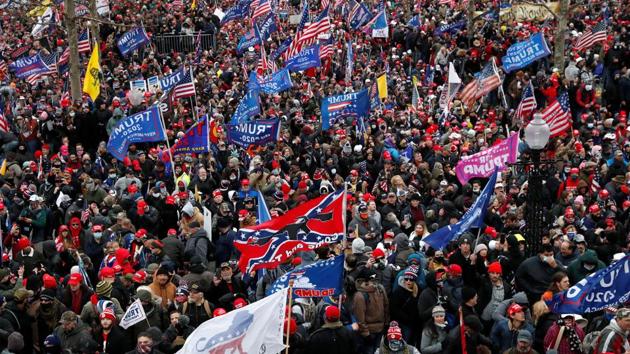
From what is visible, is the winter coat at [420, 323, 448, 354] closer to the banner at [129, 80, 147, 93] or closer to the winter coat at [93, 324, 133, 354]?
the winter coat at [93, 324, 133, 354]

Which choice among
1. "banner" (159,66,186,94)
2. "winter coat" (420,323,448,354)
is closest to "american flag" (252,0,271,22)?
"banner" (159,66,186,94)

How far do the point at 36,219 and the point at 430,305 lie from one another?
290 inches

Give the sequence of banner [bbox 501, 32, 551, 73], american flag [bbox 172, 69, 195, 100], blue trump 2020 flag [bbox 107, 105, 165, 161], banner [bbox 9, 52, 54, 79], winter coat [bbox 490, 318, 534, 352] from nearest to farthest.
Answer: winter coat [bbox 490, 318, 534, 352] < blue trump 2020 flag [bbox 107, 105, 165, 161] < american flag [bbox 172, 69, 195, 100] < banner [bbox 501, 32, 551, 73] < banner [bbox 9, 52, 54, 79]

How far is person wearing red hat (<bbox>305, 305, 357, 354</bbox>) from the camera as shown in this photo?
11070 millimetres

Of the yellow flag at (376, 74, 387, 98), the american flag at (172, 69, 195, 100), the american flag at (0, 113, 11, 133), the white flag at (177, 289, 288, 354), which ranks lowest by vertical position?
the yellow flag at (376, 74, 387, 98)

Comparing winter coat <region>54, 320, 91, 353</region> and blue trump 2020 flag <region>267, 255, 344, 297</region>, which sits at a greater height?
blue trump 2020 flag <region>267, 255, 344, 297</region>

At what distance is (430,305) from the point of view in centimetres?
1203

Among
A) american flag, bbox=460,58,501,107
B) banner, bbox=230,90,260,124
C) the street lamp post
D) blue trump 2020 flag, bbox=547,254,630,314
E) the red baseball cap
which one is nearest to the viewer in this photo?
blue trump 2020 flag, bbox=547,254,630,314

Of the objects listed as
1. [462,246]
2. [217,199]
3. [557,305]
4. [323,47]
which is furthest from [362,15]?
[557,305]

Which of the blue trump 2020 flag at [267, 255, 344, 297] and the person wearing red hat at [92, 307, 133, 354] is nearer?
the person wearing red hat at [92, 307, 133, 354]

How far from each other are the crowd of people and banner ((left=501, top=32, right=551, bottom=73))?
55 centimetres

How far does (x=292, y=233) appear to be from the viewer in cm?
1250

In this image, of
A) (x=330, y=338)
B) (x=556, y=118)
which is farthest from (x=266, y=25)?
(x=330, y=338)

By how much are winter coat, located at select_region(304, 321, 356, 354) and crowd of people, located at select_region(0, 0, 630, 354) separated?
2cm
